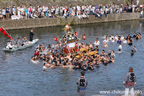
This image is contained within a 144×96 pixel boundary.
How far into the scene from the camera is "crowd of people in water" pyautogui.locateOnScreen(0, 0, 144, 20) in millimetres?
52656

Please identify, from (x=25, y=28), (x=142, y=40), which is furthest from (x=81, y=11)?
(x=142, y=40)

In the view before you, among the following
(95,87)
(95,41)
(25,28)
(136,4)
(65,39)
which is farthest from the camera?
(136,4)

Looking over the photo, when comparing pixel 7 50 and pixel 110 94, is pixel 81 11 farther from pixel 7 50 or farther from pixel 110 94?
pixel 110 94

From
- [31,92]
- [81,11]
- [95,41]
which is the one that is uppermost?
[81,11]

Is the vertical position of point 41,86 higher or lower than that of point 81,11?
lower

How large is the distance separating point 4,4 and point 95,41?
66.6ft

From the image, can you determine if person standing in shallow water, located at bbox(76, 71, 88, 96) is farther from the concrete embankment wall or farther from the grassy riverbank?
the grassy riverbank

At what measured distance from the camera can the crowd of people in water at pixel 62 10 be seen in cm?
5266

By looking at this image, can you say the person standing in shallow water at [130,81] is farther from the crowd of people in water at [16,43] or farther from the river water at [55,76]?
the crowd of people in water at [16,43]

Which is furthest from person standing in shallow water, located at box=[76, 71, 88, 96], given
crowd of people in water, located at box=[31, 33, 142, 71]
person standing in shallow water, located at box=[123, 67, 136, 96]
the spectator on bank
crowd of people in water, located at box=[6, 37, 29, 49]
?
the spectator on bank

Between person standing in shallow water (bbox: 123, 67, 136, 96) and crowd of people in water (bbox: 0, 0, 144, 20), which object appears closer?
person standing in shallow water (bbox: 123, 67, 136, 96)

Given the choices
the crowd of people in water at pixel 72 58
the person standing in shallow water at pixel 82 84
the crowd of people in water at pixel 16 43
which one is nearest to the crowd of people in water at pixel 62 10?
the crowd of people in water at pixel 16 43

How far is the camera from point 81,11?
60312 millimetres

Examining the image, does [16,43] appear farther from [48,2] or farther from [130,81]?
[130,81]
